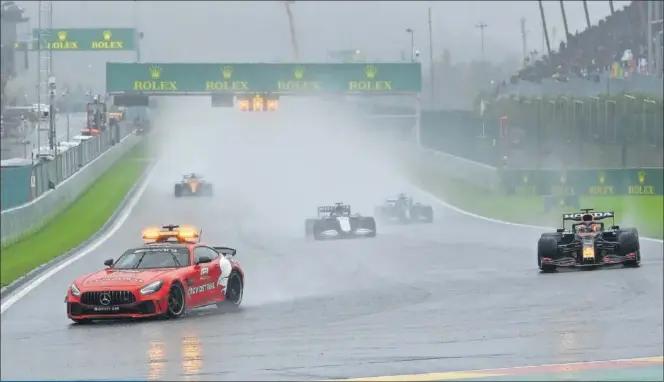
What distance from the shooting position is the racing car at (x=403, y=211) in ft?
102

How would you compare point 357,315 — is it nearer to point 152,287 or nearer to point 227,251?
point 152,287

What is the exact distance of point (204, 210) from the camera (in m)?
30.0

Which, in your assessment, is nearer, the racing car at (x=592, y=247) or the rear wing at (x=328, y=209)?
the racing car at (x=592, y=247)

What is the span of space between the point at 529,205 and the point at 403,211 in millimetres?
17695

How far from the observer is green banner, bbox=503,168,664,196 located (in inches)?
453

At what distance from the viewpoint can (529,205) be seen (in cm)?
1412

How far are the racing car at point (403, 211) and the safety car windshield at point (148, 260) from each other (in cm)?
2007

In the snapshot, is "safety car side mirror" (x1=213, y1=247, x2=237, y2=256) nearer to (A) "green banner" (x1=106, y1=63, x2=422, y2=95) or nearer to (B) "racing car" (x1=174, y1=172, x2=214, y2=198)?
(B) "racing car" (x1=174, y1=172, x2=214, y2=198)

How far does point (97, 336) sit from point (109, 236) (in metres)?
9.49

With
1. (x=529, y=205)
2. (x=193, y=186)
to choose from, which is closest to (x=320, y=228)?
(x=529, y=205)

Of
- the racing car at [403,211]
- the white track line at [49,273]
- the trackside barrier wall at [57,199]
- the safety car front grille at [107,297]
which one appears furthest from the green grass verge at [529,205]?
the white track line at [49,273]

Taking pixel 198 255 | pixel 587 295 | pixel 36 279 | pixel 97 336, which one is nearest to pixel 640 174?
pixel 198 255

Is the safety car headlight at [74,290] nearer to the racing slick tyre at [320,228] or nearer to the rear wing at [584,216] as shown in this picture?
the rear wing at [584,216]

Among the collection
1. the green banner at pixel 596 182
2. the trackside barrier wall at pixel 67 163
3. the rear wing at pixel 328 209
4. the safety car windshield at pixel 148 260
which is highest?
the trackside barrier wall at pixel 67 163
